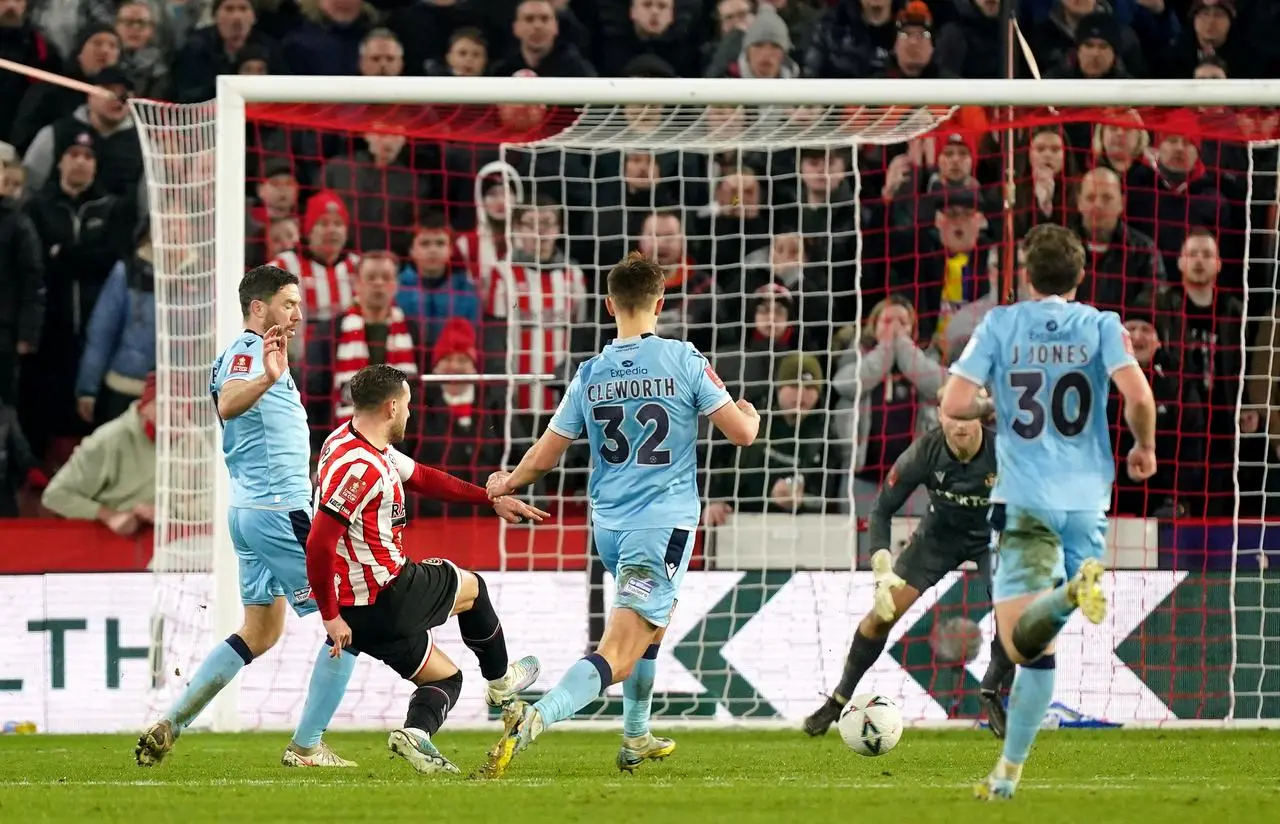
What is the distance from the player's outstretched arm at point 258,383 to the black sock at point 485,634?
45.7 inches

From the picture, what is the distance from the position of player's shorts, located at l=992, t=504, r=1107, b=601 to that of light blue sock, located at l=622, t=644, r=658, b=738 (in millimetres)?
1842

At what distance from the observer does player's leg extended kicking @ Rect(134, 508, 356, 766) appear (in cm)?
785

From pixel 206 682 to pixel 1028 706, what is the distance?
361 centimetres

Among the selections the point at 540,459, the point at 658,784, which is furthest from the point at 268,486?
the point at 658,784

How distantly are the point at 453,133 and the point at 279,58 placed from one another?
2809 mm

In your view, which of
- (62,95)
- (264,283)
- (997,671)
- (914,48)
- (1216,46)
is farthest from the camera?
(1216,46)

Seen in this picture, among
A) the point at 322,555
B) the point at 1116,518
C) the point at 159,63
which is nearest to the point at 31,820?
the point at 322,555

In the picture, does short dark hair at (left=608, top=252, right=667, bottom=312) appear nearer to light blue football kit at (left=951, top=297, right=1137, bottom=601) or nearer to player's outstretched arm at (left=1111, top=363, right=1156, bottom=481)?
light blue football kit at (left=951, top=297, right=1137, bottom=601)

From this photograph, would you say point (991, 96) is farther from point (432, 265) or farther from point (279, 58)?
point (279, 58)

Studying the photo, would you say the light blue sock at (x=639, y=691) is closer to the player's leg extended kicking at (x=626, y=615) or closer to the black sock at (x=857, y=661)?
the player's leg extended kicking at (x=626, y=615)

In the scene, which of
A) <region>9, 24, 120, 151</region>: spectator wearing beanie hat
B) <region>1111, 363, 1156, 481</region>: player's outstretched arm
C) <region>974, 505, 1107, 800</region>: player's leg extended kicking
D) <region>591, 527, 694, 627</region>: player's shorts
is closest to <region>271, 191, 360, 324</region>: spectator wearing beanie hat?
<region>9, 24, 120, 151</region>: spectator wearing beanie hat

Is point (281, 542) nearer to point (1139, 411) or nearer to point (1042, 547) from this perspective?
point (1042, 547)

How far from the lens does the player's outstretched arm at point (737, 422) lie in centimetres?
713

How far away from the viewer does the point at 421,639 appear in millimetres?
7512
